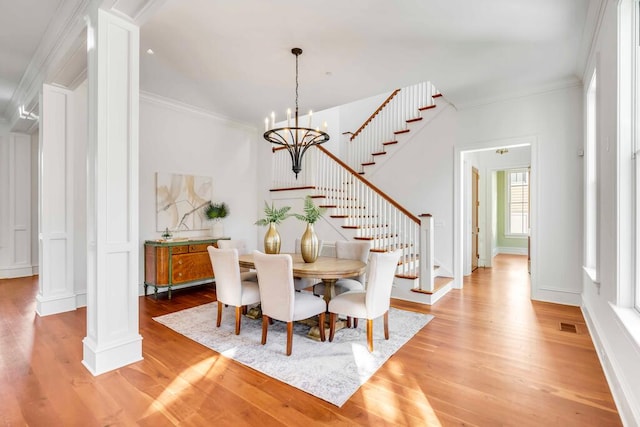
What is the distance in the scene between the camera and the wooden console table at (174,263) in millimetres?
4477

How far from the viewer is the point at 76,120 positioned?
4.10 m

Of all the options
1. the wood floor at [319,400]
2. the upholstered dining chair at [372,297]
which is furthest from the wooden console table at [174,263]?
the upholstered dining chair at [372,297]

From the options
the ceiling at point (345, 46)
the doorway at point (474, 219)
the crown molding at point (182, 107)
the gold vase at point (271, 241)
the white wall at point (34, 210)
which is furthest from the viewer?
the doorway at point (474, 219)

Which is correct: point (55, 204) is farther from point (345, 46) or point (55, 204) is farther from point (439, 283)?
point (439, 283)

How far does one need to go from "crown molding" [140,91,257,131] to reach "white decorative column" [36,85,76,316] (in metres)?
1.06

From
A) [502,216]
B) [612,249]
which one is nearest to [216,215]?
[612,249]

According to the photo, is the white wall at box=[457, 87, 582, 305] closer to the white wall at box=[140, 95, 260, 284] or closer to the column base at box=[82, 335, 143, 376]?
the white wall at box=[140, 95, 260, 284]

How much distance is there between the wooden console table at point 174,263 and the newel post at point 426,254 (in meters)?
3.30

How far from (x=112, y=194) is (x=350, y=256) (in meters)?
2.58

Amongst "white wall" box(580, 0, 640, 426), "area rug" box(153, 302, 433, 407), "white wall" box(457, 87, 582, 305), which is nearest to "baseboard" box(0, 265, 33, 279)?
"area rug" box(153, 302, 433, 407)

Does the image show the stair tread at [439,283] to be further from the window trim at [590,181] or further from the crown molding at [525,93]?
the crown molding at [525,93]

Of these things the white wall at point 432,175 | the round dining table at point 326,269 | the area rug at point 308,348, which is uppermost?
the white wall at point 432,175

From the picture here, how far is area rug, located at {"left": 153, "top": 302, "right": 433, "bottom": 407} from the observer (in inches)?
90.7

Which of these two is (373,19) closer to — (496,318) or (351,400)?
(351,400)
